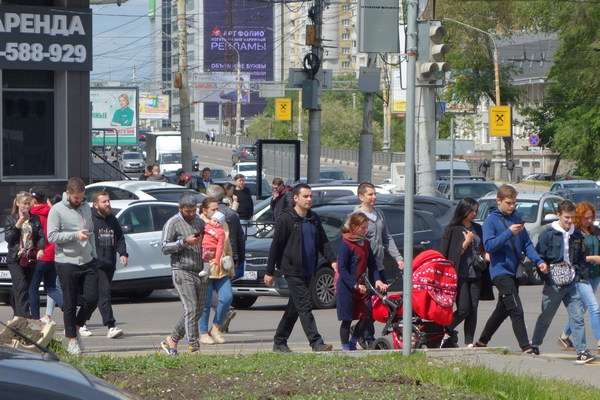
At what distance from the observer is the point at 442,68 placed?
1089 centimetres

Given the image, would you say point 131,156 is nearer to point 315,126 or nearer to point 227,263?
point 315,126

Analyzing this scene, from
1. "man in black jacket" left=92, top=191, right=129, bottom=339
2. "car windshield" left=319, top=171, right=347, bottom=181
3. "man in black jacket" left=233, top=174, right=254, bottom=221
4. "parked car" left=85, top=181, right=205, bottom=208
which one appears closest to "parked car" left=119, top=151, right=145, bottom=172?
"car windshield" left=319, top=171, right=347, bottom=181

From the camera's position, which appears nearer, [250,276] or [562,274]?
[562,274]

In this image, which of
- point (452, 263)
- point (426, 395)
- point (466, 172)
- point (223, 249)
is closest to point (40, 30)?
point (223, 249)

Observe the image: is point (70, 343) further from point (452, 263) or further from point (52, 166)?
point (52, 166)

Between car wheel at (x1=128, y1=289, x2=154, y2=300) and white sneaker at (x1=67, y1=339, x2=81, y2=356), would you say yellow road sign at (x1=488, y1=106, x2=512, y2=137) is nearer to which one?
car wheel at (x1=128, y1=289, x2=154, y2=300)

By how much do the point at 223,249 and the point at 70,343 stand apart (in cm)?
226

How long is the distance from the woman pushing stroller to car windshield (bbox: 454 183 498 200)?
2425cm

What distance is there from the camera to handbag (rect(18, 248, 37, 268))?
14320 mm

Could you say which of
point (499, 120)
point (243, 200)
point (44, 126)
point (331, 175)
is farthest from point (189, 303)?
point (331, 175)

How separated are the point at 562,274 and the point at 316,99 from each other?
21023 mm

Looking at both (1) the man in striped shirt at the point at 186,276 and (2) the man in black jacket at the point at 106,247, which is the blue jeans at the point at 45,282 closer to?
(2) the man in black jacket at the point at 106,247

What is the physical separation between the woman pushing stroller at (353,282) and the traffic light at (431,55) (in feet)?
6.02

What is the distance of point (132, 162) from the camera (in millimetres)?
83875
